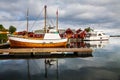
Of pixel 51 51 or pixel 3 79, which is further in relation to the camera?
pixel 51 51

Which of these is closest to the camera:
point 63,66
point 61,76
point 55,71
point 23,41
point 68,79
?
point 68,79

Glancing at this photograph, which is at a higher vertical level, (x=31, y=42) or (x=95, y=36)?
(x=31, y=42)

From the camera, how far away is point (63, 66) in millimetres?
33781

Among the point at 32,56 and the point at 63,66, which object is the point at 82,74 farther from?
the point at 32,56

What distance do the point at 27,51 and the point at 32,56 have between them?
Result: 1.47 metres

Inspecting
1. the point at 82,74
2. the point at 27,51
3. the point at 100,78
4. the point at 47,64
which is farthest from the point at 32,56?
the point at 100,78

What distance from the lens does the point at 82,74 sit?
27719 millimetres

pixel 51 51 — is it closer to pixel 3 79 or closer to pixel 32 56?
pixel 32 56

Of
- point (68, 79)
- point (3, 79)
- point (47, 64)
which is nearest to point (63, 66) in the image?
point (47, 64)

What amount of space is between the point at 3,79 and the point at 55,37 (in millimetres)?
44858

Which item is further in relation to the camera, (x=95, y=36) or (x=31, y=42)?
(x=95, y=36)

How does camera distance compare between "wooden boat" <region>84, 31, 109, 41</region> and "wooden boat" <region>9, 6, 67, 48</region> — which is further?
"wooden boat" <region>84, 31, 109, 41</region>

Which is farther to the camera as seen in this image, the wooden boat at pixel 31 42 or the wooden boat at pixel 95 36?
the wooden boat at pixel 95 36

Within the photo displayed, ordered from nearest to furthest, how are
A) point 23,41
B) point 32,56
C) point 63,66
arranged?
point 63,66
point 32,56
point 23,41
